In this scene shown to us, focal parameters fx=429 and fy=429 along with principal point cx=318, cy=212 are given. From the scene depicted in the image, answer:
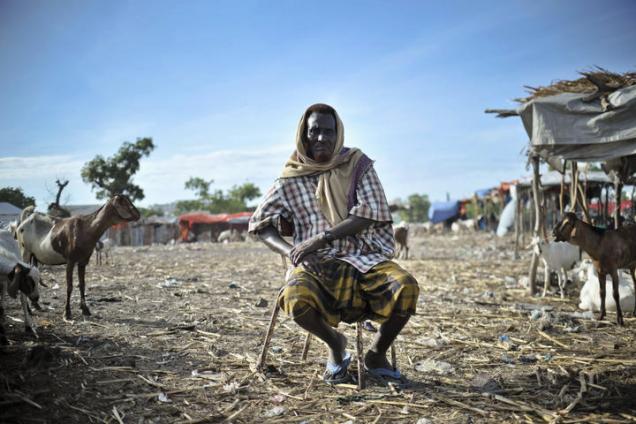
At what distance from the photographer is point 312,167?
131 inches

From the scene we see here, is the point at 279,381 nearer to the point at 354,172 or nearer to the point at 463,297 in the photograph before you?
the point at 354,172

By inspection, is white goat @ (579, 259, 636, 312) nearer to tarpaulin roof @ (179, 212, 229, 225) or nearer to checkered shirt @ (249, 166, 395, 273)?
checkered shirt @ (249, 166, 395, 273)

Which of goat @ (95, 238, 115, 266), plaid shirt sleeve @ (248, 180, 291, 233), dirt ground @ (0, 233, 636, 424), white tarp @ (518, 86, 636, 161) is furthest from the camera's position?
goat @ (95, 238, 115, 266)

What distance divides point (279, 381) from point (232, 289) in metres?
4.97

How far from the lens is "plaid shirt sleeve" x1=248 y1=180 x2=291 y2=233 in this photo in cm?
336

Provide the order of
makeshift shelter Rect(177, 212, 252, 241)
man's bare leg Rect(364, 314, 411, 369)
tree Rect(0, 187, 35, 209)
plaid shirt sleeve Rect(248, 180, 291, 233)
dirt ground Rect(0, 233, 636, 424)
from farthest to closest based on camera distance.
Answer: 1. makeshift shelter Rect(177, 212, 252, 241)
2. tree Rect(0, 187, 35, 209)
3. plaid shirt sleeve Rect(248, 180, 291, 233)
4. man's bare leg Rect(364, 314, 411, 369)
5. dirt ground Rect(0, 233, 636, 424)

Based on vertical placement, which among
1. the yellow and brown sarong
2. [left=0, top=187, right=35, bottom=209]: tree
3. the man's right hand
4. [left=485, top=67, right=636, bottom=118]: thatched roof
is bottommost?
the yellow and brown sarong

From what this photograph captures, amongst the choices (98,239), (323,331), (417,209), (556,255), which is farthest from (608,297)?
(417,209)

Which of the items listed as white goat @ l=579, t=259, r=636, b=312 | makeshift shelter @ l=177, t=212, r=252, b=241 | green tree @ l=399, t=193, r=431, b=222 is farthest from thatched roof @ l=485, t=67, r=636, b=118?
green tree @ l=399, t=193, r=431, b=222

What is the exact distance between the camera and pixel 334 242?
3.20m

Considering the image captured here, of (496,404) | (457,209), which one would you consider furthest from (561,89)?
(457,209)

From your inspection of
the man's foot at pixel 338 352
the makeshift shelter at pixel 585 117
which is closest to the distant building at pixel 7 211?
the man's foot at pixel 338 352

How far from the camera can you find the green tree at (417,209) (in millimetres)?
58019

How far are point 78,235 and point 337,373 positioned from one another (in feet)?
13.0
